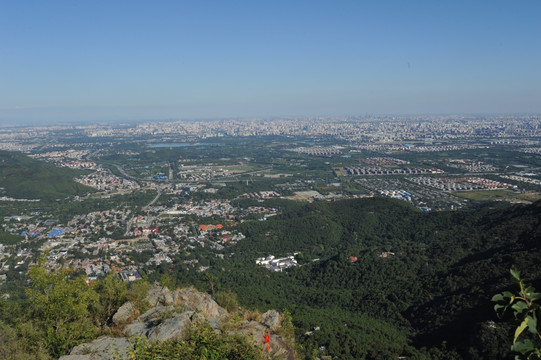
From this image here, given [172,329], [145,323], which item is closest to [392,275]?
[145,323]

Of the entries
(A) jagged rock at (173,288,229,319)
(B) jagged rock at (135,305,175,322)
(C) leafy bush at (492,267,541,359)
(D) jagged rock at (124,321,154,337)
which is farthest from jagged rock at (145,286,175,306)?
(C) leafy bush at (492,267,541,359)

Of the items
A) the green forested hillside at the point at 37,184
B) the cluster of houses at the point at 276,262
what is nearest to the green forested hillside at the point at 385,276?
the cluster of houses at the point at 276,262

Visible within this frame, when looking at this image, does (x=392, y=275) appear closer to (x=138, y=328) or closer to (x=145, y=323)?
(x=145, y=323)

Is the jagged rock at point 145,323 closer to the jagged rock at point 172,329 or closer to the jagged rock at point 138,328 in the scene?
the jagged rock at point 138,328

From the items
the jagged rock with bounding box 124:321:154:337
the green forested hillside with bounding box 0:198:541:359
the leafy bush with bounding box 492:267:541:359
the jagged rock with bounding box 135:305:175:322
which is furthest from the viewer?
the green forested hillside with bounding box 0:198:541:359

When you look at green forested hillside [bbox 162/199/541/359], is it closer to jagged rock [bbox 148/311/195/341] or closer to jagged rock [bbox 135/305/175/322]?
A: jagged rock [bbox 135/305/175/322]
